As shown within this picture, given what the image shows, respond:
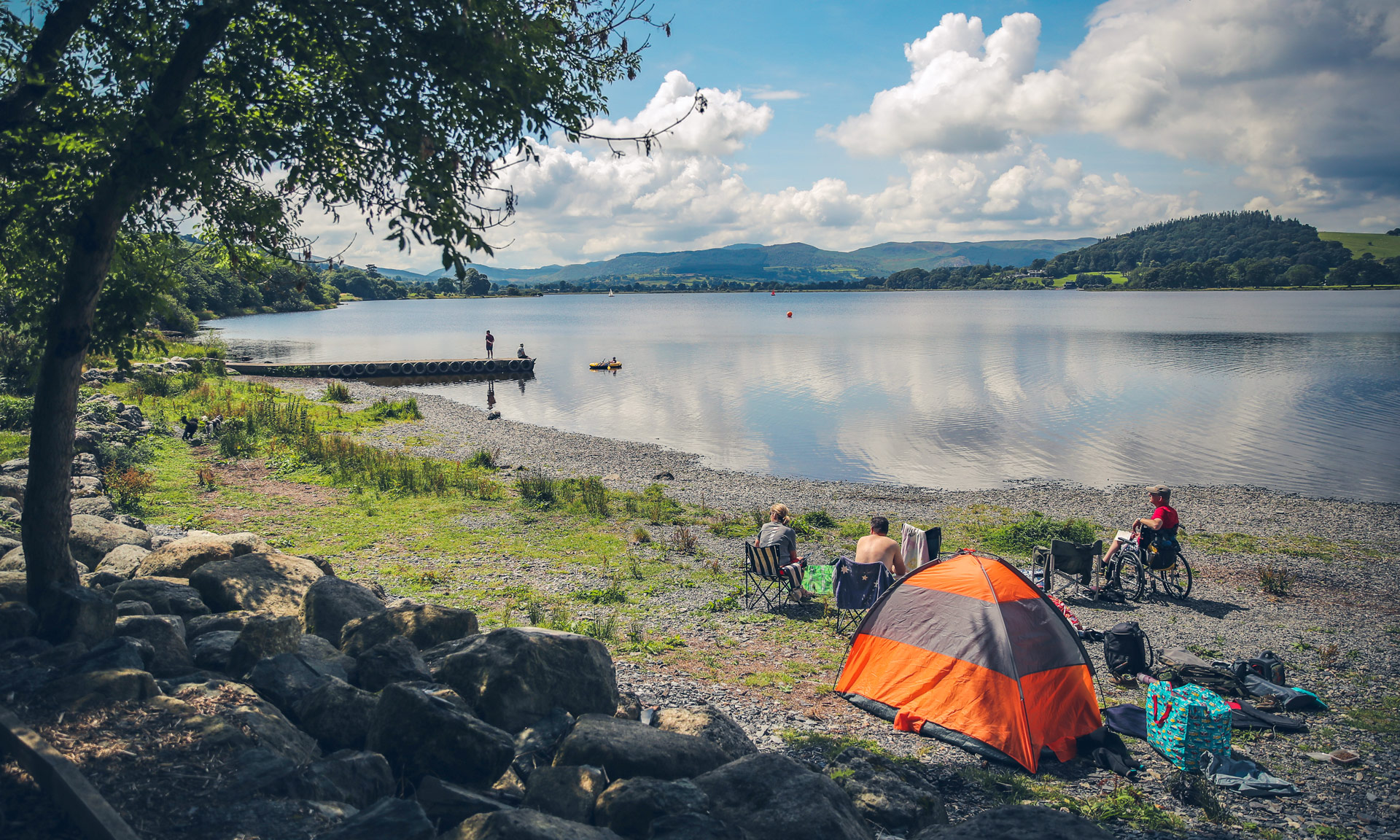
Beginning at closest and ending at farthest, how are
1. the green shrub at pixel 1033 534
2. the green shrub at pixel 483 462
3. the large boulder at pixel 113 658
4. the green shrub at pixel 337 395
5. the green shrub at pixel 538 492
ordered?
the large boulder at pixel 113 658, the green shrub at pixel 1033 534, the green shrub at pixel 538 492, the green shrub at pixel 483 462, the green shrub at pixel 337 395

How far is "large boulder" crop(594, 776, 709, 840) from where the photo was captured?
205 inches

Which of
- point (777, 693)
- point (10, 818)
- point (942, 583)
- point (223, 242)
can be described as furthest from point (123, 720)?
point (942, 583)

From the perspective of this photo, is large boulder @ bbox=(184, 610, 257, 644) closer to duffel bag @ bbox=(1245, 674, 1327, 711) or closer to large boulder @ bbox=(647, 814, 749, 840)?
large boulder @ bbox=(647, 814, 749, 840)

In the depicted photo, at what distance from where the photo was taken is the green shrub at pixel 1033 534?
706 inches

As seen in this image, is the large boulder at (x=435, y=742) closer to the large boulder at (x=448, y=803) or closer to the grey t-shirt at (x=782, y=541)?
the large boulder at (x=448, y=803)

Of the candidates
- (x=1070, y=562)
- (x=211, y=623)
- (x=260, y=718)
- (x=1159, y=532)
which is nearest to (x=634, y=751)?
(x=260, y=718)

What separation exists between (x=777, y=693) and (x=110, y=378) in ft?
128

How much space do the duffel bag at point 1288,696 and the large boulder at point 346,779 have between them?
34.3 feet

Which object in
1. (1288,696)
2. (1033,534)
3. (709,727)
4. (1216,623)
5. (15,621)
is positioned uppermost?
(15,621)

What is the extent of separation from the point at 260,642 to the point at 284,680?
0.69 meters

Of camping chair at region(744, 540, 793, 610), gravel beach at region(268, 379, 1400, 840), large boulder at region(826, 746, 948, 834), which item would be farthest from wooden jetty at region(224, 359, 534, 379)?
large boulder at region(826, 746, 948, 834)

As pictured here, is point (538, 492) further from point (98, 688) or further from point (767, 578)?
point (98, 688)

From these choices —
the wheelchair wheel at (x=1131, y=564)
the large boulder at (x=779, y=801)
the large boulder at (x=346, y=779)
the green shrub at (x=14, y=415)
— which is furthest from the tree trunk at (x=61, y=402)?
the green shrub at (x=14, y=415)

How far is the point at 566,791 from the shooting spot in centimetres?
552
